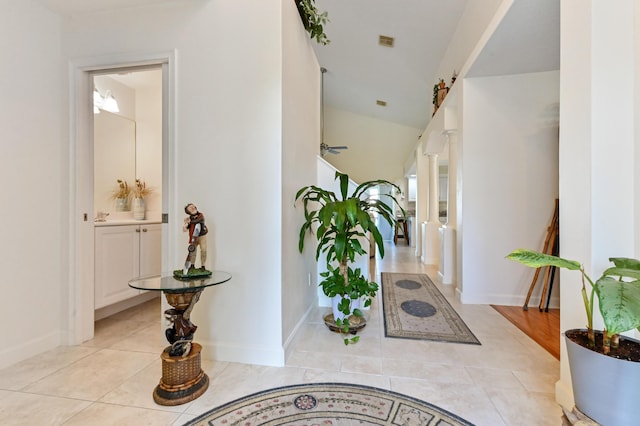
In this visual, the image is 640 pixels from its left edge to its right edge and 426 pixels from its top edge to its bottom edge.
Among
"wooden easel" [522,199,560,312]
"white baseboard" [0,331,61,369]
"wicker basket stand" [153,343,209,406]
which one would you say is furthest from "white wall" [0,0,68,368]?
"wooden easel" [522,199,560,312]

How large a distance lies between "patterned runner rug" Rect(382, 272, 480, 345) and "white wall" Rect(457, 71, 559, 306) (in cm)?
45

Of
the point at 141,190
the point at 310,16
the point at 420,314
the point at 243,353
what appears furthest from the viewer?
the point at 141,190

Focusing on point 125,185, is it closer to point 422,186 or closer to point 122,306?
point 122,306

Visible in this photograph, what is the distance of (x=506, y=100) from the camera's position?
2.96 m

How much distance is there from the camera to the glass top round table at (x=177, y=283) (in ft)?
4.58

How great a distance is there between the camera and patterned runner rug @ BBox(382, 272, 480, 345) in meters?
2.27

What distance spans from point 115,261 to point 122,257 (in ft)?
0.26

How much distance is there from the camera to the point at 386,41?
432 cm

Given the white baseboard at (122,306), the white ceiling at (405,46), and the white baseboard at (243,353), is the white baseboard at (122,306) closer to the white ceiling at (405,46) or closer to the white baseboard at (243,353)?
the white baseboard at (243,353)

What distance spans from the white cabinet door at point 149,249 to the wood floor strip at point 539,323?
3.57 meters

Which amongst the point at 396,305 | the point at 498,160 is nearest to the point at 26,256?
the point at 396,305

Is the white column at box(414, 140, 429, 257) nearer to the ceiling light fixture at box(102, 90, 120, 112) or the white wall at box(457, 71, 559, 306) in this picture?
the white wall at box(457, 71, 559, 306)

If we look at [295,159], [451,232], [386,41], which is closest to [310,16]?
[295,159]

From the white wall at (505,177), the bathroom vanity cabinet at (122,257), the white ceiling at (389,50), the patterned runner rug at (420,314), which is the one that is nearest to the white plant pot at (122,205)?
the bathroom vanity cabinet at (122,257)
